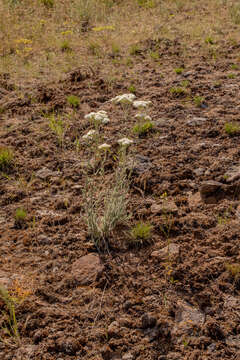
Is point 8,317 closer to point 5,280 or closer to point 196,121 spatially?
point 5,280

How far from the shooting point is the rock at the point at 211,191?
3.49 meters

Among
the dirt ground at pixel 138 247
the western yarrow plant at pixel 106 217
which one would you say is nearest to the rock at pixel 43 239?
the dirt ground at pixel 138 247

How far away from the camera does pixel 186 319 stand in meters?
Answer: 2.45

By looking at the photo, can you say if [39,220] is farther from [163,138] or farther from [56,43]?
[56,43]

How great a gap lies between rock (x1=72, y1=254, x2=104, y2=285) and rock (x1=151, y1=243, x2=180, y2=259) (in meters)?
0.46

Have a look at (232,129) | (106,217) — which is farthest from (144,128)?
(106,217)

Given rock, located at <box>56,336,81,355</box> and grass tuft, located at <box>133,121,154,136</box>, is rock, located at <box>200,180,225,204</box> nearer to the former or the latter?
grass tuft, located at <box>133,121,154,136</box>

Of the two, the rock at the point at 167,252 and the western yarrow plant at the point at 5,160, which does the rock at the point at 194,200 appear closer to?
the rock at the point at 167,252

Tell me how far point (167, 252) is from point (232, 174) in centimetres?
122

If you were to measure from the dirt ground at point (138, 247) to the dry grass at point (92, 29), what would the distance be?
2002mm

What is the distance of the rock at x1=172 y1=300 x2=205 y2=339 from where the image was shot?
2.38 m

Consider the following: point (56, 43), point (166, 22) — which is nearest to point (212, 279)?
point (56, 43)

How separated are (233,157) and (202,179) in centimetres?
50

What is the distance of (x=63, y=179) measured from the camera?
4.04m
